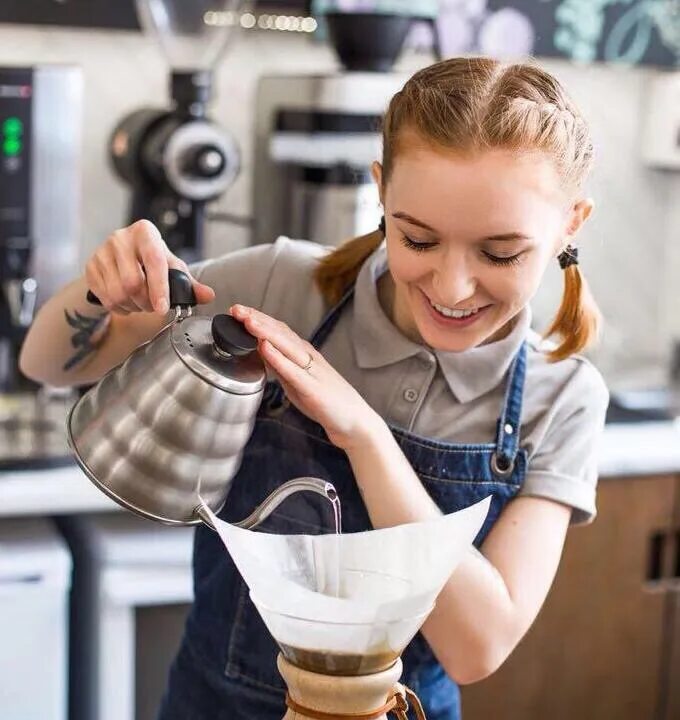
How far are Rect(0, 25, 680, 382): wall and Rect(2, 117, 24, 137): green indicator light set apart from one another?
0.37m

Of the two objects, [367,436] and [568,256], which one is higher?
[568,256]

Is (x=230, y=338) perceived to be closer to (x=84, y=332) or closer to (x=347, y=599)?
(x=347, y=599)

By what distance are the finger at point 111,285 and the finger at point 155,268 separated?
0.03 meters

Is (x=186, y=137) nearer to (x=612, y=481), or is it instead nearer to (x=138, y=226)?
(x=612, y=481)

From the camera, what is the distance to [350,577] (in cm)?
92

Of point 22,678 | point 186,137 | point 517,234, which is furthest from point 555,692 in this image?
point 517,234

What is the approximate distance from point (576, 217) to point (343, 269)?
266mm

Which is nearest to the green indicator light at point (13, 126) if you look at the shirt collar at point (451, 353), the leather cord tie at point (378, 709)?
the shirt collar at point (451, 353)

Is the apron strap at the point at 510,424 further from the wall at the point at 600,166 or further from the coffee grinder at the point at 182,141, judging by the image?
the wall at the point at 600,166

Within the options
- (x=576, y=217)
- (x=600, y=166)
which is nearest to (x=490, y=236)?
(x=576, y=217)

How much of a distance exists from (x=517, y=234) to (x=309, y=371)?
207 millimetres

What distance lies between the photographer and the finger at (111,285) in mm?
1099

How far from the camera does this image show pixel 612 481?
245cm

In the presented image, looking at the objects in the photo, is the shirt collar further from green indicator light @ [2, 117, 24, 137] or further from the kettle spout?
green indicator light @ [2, 117, 24, 137]
